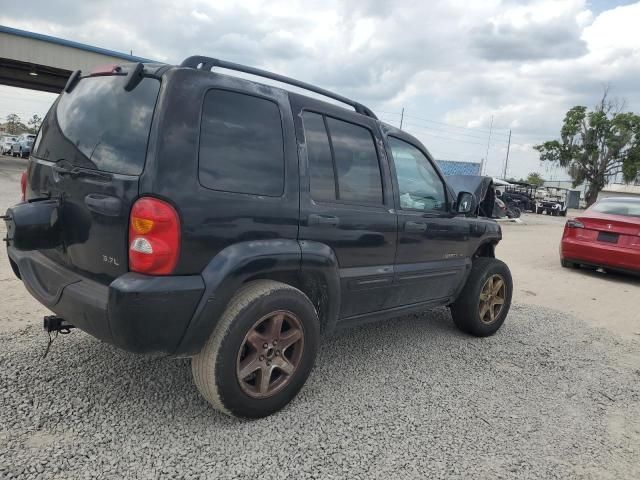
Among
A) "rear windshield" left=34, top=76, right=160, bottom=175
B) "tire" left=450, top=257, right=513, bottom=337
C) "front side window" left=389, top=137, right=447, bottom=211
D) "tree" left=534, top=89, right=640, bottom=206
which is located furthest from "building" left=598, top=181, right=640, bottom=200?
"rear windshield" left=34, top=76, right=160, bottom=175

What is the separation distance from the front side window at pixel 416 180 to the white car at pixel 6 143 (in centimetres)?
3486

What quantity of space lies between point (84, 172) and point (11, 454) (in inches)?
54.4

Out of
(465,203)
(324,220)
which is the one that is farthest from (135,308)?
(465,203)

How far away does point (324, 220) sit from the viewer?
286cm

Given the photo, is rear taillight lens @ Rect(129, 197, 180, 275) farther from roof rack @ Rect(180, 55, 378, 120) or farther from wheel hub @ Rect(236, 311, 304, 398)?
roof rack @ Rect(180, 55, 378, 120)

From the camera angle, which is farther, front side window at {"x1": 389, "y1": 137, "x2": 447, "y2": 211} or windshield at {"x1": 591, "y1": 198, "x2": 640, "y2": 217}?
windshield at {"x1": 591, "y1": 198, "x2": 640, "y2": 217}

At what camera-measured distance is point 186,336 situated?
233cm

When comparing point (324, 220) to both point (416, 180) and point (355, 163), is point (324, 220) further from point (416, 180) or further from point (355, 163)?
point (416, 180)

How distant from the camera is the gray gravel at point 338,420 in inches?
90.0

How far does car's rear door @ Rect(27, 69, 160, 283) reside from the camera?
2277mm

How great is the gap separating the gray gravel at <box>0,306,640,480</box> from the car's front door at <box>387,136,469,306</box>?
2.00 ft

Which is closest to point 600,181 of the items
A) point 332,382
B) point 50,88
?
point 50,88

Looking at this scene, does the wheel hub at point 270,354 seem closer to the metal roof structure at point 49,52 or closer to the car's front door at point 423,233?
the car's front door at point 423,233

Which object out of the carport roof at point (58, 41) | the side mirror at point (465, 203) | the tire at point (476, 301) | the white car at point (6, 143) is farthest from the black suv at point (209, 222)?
the white car at point (6, 143)
